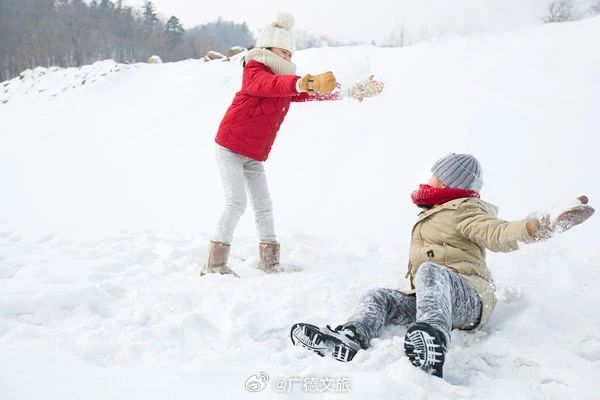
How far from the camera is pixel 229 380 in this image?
4.76ft

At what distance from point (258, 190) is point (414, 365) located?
6.21ft

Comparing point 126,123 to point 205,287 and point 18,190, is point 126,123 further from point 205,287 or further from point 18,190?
point 205,287

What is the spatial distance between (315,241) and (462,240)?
5.44 ft

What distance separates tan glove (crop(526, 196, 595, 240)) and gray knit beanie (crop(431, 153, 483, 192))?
64 cm

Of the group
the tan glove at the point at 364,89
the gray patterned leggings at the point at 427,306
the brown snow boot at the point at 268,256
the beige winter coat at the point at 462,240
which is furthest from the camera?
the tan glove at the point at 364,89

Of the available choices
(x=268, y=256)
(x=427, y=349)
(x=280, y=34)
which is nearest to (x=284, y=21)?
(x=280, y=34)

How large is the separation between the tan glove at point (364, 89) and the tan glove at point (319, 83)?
787 millimetres

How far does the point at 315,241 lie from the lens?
3635 mm

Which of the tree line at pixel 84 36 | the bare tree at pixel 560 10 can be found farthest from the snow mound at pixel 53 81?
the tree line at pixel 84 36

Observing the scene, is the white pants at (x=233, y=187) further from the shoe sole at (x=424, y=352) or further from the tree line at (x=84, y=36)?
the tree line at (x=84, y=36)

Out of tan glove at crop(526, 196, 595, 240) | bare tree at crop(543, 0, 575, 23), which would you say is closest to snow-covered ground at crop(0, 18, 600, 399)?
tan glove at crop(526, 196, 595, 240)

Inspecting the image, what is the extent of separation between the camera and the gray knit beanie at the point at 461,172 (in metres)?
2.28

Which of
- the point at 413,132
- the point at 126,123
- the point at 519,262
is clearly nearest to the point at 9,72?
the point at 126,123

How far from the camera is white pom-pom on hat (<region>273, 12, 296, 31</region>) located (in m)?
3.02
